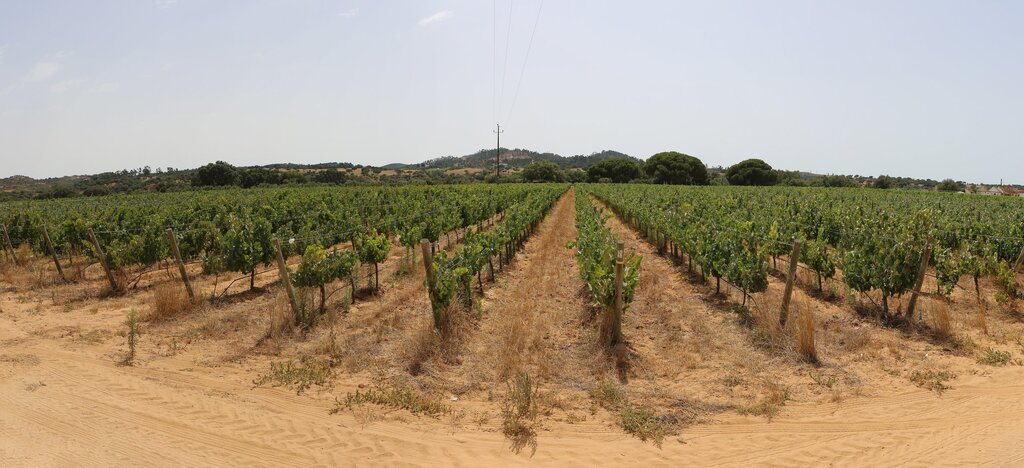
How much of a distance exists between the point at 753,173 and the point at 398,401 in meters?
92.5

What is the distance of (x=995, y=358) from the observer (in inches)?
266

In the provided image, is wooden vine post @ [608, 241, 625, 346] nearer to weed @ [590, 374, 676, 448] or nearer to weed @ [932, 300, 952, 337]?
weed @ [590, 374, 676, 448]

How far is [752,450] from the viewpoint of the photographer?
492cm

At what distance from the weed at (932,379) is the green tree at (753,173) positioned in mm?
87536

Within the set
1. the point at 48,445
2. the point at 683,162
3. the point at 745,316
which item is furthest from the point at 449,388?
the point at 683,162

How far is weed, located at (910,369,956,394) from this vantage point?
6.10 meters

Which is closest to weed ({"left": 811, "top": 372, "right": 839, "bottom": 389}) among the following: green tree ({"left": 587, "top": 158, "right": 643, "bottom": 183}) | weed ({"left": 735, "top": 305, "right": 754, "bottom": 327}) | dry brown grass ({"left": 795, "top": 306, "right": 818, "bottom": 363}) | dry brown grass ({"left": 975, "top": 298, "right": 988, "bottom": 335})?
dry brown grass ({"left": 795, "top": 306, "right": 818, "bottom": 363})

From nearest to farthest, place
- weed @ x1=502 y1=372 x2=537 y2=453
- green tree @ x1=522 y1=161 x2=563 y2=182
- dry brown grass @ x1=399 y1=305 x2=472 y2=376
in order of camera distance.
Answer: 1. weed @ x1=502 y1=372 x2=537 y2=453
2. dry brown grass @ x1=399 y1=305 x2=472 y2=376
3. green tree @ x1=522 y1=161 x2=563 y2=182

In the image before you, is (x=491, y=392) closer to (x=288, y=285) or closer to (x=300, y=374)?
(x=300, y=374)

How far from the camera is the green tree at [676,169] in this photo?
85.8 metres

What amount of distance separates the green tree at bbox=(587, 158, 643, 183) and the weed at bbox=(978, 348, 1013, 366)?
295 ft

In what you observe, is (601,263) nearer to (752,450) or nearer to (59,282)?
(752,450)

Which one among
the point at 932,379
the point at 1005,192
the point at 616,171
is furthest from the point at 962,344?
the point at 616,171

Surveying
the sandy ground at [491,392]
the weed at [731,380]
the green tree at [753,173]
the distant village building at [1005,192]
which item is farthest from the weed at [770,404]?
the green tree at [753,173]
